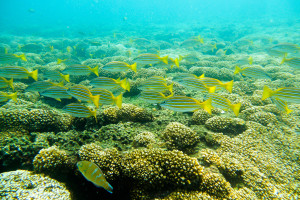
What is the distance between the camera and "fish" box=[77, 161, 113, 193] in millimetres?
2057

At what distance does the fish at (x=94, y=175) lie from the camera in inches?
81.0

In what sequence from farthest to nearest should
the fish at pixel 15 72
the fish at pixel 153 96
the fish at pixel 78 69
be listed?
the fish at pixel 78 69, the fish at pixel 15 72, the fish at pixel 153 96

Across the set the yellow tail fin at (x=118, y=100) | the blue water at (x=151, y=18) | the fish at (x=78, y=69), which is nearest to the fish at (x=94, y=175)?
the yellow tail fin at (x=118, y=100)

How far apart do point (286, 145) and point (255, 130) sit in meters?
0.80

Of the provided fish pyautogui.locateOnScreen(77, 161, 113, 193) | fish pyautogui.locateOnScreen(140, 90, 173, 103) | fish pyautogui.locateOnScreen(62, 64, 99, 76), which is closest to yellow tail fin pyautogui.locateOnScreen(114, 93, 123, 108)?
fish pyautogui.locateOnScreen(140, 90, 173, 103)

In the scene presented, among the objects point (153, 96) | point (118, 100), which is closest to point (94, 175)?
point (118, 100)

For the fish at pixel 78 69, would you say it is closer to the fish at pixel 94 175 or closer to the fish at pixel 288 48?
the fish at pixel 94 175

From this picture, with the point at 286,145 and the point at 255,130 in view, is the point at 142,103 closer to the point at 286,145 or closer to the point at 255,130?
the point at 255,130

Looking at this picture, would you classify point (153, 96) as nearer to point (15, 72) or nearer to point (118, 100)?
point (118, 100)

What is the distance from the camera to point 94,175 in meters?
2.13

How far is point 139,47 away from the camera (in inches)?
779

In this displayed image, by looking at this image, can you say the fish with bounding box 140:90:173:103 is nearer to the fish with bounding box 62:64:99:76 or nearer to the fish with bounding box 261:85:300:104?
the fish with bounding box 62:64:99:76

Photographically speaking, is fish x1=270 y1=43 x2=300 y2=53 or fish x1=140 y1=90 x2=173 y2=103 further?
fish x1=270 y1=43 x2=300 y2=53

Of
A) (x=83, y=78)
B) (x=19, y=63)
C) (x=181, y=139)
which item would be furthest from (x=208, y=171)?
(x=19, y=63)
